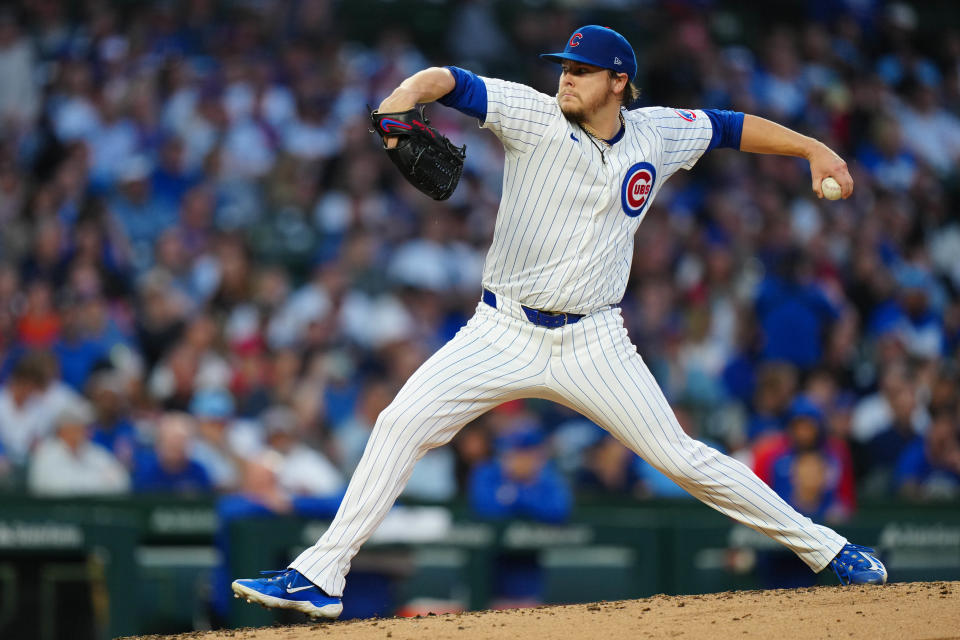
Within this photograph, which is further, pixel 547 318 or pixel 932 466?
pixel 932 466

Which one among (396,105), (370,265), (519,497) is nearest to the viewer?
(396,105)

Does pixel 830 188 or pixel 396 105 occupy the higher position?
pixel 396 105

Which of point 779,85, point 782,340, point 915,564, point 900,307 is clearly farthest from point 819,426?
point 779,85

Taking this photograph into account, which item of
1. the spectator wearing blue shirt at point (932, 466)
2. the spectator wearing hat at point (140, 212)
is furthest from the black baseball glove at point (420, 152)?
the spectator wearing hat at point (140, 212)

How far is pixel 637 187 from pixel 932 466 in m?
5.13

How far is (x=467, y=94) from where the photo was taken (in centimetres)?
396

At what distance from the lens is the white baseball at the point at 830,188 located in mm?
4293

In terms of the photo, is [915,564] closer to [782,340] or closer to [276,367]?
[782,340]

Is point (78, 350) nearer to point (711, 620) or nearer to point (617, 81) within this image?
point (617, 81)

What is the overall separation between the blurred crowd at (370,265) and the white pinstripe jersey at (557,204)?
9.50ft

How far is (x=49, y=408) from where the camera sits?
8047 mm

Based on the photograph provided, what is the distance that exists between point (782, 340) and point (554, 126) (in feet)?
19.9

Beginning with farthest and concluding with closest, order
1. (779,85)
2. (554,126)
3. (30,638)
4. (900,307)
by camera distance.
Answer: (779,85) → (900,307) → (30,638) → (554,126)

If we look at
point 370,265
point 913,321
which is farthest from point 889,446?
point 370,265
